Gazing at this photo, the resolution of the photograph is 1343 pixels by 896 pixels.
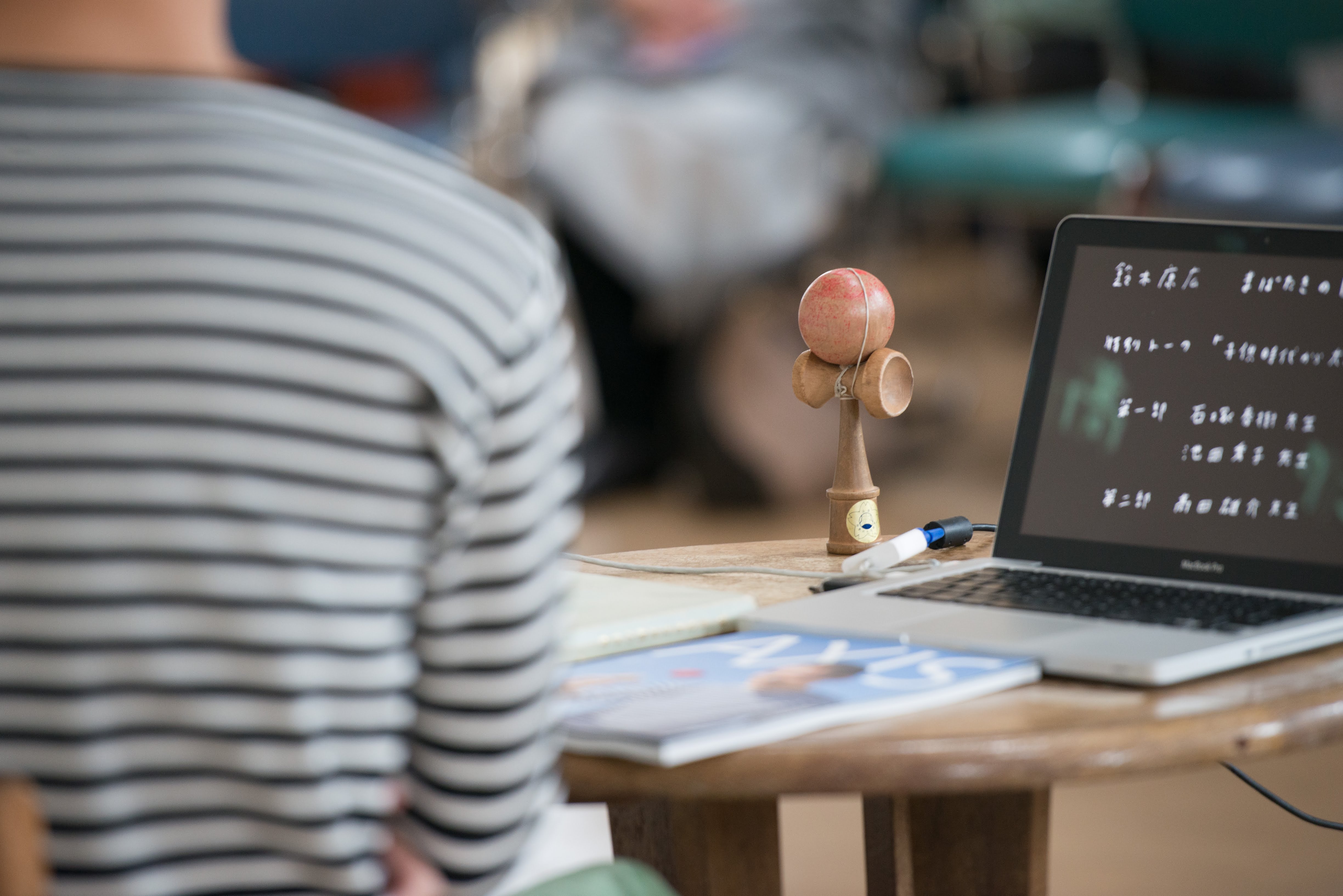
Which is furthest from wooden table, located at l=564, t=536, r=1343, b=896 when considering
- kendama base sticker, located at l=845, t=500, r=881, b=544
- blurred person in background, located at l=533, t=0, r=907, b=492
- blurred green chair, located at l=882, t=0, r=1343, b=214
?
blurred person in background, located at l=533, t=0, r=907, b=492

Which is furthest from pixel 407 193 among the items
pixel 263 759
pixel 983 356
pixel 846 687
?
pixel 983 356

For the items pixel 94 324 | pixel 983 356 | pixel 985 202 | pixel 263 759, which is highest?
pixel 94 324

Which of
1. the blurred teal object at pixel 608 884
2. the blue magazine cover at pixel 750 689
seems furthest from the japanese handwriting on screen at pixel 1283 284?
the blurred teal object at pixel 608 884

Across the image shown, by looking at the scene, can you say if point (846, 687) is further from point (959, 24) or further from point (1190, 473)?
point (959, 24)

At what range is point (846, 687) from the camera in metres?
0.70

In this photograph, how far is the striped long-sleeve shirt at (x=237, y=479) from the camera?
1.60ft

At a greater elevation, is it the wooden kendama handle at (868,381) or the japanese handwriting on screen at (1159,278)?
the japanese handwriting on screen at (1159,278)

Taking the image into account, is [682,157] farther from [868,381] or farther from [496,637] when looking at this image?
[496,637]

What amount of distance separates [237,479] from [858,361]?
21.2 inches

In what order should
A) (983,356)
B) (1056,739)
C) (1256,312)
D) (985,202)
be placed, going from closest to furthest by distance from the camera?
(1056,739), (1256,312), (985,202), (983,356)

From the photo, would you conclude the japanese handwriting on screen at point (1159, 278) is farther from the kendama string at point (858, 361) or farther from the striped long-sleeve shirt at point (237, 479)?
the striped long-sleeve shirt at point (237, 479)

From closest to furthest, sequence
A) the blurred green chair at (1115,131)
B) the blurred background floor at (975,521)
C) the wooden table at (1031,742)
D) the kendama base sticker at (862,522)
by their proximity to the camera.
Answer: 1. the wooden table at (1031,742)
2. the kendama base sticker at (862,522)
3. the blurred background floor at (975,521)
4. the blurred green chair at (1115,131)

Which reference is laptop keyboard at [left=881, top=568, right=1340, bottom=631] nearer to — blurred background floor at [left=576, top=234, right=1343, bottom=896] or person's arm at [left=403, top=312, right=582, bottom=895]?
blurred background floor at [left=576, top=234, right=1343, bottom=896]

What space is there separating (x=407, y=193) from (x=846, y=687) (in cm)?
29
